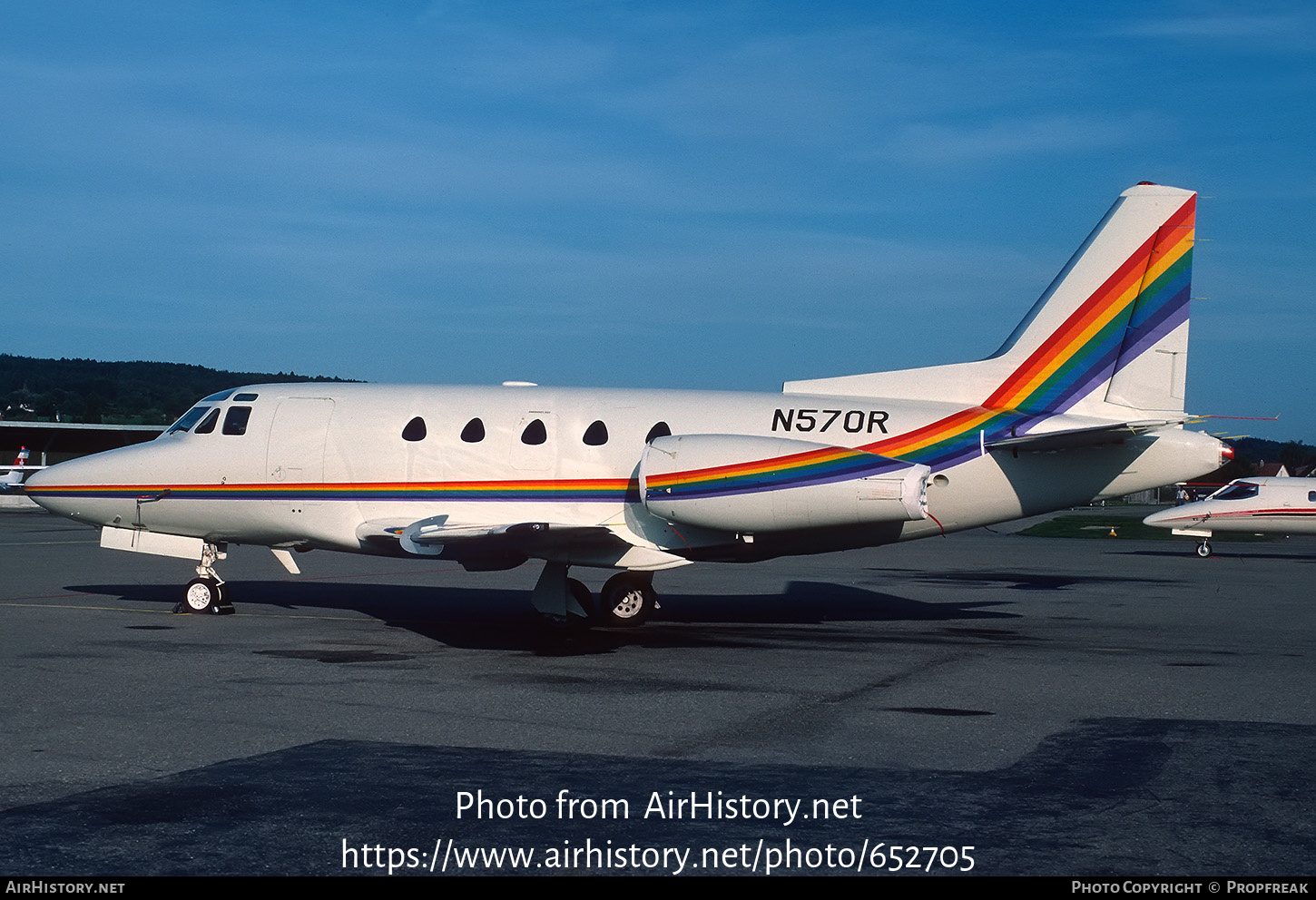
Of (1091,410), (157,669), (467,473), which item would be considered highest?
(1091,410)

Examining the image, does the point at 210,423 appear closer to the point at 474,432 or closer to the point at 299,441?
the point at 299,441

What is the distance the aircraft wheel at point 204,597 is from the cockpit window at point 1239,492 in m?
28.5

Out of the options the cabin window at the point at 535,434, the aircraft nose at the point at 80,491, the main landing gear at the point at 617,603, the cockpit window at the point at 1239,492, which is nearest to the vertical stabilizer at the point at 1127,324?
the main landing gear at the point at 617,603

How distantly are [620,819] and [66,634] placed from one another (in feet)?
36.9

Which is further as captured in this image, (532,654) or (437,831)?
(532,654)

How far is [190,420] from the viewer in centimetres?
1816

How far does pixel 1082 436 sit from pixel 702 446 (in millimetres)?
4877

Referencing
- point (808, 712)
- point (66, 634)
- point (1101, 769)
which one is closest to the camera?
point (1101, 769)

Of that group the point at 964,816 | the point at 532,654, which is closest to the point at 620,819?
the point at 964,816

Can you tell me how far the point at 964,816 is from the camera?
7.17 metres

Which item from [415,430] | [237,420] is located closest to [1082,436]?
[415,430]

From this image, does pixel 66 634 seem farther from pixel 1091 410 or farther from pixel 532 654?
pixel 1091 410

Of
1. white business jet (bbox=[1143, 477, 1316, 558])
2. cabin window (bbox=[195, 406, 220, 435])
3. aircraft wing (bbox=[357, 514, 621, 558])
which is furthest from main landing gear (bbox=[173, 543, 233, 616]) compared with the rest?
white business jet (bbox=[1143, 477, 1316, 558])

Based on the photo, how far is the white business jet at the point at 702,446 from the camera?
51.9 ft
